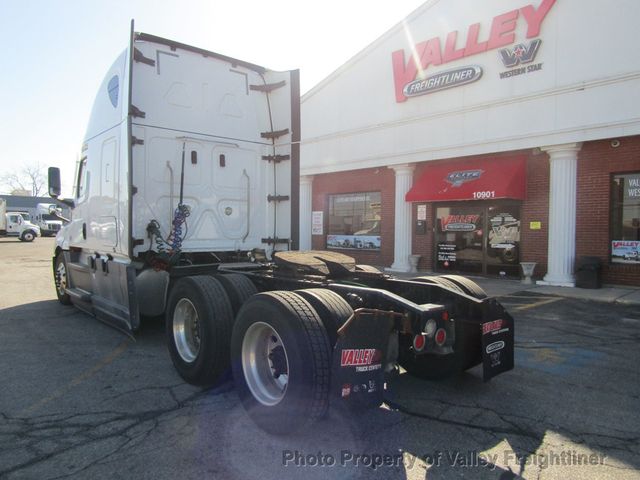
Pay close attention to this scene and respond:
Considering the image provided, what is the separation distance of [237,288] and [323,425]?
5.13ft

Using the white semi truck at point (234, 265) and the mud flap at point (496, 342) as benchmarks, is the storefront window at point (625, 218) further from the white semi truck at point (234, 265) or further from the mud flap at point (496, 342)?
the mud flap at point (496, 342)

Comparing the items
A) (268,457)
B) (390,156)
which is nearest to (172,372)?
(268,457)

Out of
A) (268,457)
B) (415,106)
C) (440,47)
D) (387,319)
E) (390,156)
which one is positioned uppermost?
(440,47)

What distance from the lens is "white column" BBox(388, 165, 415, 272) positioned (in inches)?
584

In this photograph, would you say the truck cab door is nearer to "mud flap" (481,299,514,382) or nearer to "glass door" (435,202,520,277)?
"glass door" (435,202,520,277)

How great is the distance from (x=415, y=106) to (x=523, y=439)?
1251cm

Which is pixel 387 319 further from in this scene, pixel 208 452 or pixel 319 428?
pixel 208 452

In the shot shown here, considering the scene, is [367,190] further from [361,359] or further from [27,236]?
[27,236]

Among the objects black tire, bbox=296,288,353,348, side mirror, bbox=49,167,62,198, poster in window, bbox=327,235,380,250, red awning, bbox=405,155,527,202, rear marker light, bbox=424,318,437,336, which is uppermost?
red awning, bbox=405,155,527,202

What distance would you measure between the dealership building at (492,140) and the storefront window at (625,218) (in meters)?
0.03

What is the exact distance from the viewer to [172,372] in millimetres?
4844

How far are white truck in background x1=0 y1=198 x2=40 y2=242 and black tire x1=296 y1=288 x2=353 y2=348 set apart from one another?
40922 mm

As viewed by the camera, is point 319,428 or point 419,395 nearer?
point 319,428

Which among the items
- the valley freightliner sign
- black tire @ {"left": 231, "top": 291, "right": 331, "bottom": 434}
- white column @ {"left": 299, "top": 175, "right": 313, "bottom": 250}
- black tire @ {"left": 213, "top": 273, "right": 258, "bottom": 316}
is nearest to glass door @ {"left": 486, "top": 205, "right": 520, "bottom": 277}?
the valley freightliner sign
